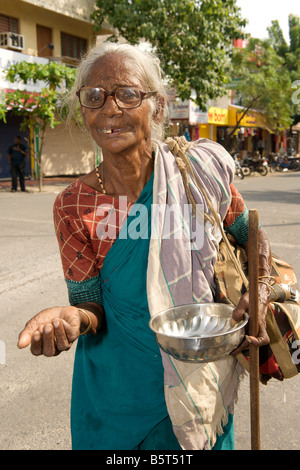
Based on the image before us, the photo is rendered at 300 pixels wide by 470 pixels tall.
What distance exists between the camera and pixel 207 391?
1.49 metres

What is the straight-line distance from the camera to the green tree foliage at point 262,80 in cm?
2189

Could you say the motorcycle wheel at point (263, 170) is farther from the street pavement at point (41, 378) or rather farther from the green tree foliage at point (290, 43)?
the street pavement at point (41, 378)

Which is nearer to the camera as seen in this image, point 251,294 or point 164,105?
point 251,294

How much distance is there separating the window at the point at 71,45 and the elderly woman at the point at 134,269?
1728 centimetres

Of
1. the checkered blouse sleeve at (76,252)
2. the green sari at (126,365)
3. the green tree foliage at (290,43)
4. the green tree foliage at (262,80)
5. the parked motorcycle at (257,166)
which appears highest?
the green tree foliage at (290,43)

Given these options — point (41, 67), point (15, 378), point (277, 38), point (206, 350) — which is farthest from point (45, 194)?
point (277, 38)

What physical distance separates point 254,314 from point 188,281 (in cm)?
26

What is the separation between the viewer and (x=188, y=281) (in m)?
1.46

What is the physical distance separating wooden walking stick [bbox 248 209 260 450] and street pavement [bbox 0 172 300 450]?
3.61 ft

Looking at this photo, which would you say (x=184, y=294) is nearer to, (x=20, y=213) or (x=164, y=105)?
(x=164, y=105)

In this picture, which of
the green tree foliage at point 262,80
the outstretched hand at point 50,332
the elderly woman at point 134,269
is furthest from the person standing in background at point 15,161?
the outstretched hand at point 50,332

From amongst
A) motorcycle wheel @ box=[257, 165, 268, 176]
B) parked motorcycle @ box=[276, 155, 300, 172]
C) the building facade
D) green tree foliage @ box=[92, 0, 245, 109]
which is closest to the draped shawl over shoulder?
the building facade

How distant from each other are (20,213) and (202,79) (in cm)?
788

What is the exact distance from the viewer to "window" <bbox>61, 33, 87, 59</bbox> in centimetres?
1761
